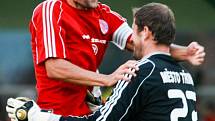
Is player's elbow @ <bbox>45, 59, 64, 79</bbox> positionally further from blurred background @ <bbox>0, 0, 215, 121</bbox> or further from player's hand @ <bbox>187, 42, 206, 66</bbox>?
blurred background @ <bbox>0, 0, 215, 121</bbox>

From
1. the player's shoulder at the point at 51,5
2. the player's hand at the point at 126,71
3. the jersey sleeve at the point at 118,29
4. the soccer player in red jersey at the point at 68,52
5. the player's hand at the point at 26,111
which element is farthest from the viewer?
the jersey sleeve at the point at 118,29

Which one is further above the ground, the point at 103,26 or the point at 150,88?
the point at 103,26

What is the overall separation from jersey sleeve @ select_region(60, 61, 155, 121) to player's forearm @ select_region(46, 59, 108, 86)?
17 centimetres

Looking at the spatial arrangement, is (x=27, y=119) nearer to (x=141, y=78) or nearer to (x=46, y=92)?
(x=46, y=92)

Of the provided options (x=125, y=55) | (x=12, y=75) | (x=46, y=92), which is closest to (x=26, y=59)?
(x=12, y=75)

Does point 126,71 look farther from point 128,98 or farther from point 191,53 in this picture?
point 191,53

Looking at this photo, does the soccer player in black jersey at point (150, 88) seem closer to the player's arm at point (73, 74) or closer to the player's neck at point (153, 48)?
the player's neck at point (153, 48)

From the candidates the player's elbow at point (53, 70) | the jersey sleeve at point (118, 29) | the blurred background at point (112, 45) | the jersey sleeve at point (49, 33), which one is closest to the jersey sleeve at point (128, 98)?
the player's elbow at point (53, 70)

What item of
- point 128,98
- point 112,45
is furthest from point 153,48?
point 112,45

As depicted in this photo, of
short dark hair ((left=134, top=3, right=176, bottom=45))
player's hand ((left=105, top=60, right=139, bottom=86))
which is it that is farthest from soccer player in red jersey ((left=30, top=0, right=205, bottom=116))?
short dark hair ((left=134, top=3, right=176, bottom=45))

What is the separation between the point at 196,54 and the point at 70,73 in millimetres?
879

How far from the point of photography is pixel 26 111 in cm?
509

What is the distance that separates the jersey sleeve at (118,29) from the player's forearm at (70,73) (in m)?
0.72

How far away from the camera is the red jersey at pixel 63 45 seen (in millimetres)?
5266
